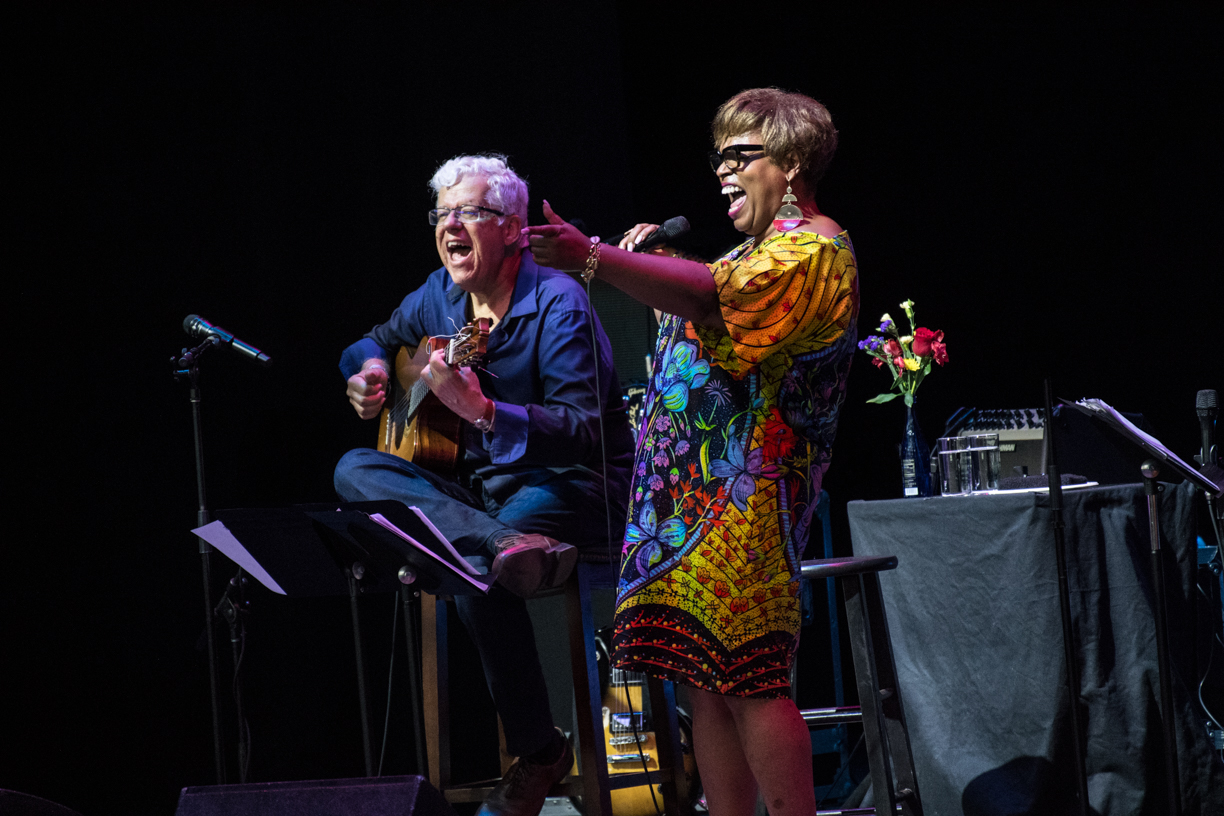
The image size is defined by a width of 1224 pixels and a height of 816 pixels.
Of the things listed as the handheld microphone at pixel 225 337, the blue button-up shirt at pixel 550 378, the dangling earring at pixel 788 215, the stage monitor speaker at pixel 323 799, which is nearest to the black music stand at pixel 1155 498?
the dangling earring at pixel 788 215

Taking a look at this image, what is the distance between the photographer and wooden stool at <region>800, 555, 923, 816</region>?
204 cm

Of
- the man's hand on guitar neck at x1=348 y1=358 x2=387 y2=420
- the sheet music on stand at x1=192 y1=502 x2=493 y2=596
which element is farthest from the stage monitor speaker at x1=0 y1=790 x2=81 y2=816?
the man's hand on guitar neck at x1=348 y1=358 x2=387 y2=420

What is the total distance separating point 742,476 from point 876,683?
789 mm

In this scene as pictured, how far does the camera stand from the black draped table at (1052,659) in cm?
221

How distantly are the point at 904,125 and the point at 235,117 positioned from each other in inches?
93.2

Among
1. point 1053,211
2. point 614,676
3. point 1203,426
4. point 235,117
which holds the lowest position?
point 614,676

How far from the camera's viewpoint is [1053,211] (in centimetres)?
372

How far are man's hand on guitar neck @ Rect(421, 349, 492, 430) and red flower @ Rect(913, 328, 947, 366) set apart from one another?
129cm

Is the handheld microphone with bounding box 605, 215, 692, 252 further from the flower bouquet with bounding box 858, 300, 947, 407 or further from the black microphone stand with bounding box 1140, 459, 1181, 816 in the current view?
the flower bouquet with bounding box 858, 300, 947, 407

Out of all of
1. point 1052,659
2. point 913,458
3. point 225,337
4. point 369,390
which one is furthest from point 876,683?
point 225,337

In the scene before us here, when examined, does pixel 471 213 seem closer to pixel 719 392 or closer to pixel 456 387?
pixel 456 387

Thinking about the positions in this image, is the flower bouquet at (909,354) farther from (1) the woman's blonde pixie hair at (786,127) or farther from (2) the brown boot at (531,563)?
(1) the woman's blonde pixie hair at (786,127)

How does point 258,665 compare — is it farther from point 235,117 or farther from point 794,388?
point 794,388

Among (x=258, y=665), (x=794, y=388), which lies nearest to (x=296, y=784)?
(x=794, y=388)
